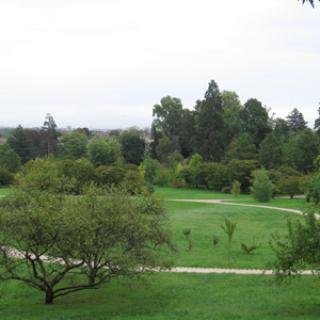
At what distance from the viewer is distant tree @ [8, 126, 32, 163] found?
97125mm

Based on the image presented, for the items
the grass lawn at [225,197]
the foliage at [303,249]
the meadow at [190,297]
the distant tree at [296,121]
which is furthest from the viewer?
the distant tree at [296,121]

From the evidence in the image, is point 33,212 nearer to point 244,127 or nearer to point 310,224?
point 310,224

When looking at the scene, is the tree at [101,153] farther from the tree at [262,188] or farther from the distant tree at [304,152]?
the tree at [262,188]

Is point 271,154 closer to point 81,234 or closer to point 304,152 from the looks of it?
point 304,152

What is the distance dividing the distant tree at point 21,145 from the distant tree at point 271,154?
1632 inches

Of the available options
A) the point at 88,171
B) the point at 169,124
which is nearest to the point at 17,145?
the point at 169,124

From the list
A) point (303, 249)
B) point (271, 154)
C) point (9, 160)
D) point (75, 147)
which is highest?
point (75, 147)

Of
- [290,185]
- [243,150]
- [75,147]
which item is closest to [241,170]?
[243,150]

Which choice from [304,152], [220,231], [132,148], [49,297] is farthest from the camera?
[132,148]

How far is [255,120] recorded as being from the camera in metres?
91.7

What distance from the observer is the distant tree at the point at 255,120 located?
3570 inches

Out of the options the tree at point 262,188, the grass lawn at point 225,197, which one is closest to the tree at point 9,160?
the grass lawn at point 225,197

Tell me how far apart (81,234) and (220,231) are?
787 inches

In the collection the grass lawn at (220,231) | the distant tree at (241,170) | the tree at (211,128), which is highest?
the tree at (211,128)
